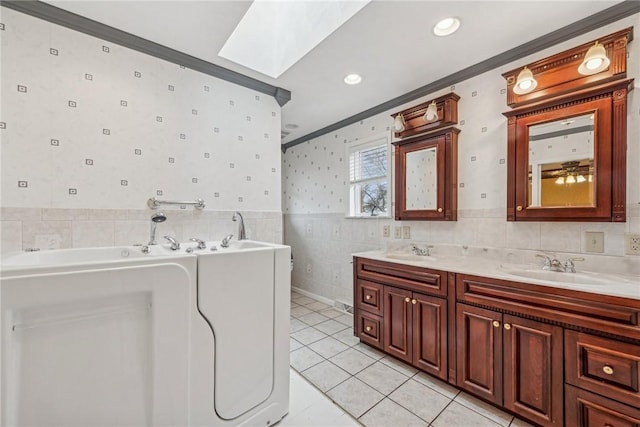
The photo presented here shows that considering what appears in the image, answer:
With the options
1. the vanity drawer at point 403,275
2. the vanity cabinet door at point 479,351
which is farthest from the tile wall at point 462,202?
the vanity cabinet door at point 479,351

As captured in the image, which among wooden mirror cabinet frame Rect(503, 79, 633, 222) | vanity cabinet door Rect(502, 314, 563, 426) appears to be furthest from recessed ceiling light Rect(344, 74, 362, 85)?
vanity cabinet door Rect(502, 314, 563, 426)

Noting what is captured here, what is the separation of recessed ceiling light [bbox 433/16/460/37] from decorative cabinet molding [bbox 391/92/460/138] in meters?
0.59

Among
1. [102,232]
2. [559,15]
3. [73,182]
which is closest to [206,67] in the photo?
[73,182]

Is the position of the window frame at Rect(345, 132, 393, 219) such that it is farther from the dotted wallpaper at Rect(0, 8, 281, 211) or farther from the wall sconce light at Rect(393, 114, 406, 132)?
the dotted wallpaper at Rect(0, 8, 281, 211)

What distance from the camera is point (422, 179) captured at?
2453 mm

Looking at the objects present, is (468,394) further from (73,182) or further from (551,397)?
(73,182)

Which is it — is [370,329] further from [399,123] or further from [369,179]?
[399,123]

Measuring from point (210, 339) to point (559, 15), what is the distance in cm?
281

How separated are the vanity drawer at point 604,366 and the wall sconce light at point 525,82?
1.57 m

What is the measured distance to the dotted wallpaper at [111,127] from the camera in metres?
1.48

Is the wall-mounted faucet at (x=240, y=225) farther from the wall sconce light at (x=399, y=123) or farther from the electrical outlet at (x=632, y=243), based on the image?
the electrical outlet at (x=632, y=243)

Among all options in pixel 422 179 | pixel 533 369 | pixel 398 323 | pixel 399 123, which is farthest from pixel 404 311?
pixel 399 123

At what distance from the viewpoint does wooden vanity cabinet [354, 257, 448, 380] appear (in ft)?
6.07

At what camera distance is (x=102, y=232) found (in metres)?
1.69
